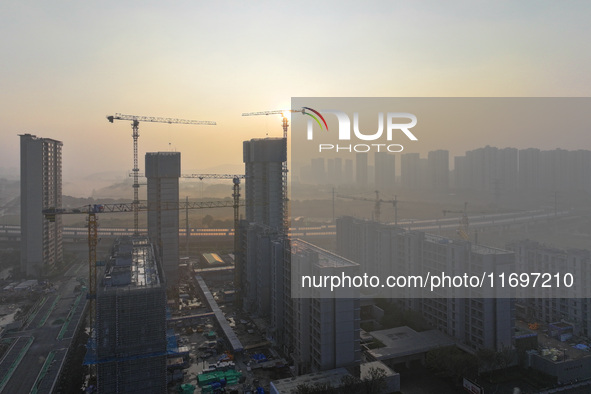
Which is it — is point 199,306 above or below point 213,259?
below

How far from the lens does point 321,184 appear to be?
17094 mm

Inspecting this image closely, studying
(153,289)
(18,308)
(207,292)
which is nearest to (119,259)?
(153,289)

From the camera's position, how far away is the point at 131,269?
5.64 meters

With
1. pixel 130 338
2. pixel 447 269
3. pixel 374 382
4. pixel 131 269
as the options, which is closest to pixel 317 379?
pixel 374 382

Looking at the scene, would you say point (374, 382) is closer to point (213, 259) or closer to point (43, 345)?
point (43, 345)

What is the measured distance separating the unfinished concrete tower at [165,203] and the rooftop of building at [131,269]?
227 cm

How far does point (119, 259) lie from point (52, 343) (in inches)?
102

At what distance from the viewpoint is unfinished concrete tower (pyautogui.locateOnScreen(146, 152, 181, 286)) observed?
10.3 meters

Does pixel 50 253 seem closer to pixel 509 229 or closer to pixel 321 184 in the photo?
pixel 321 184

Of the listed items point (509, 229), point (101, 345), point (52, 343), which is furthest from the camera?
point (509, 229)

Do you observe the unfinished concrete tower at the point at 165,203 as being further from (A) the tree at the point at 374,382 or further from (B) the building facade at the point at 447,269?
(A) the tree at the point at 374,382

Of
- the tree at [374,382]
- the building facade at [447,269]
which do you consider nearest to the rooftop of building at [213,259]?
the building facade at [447,269]

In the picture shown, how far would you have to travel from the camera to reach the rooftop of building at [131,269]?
4.88 meters

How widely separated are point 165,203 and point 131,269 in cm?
481
